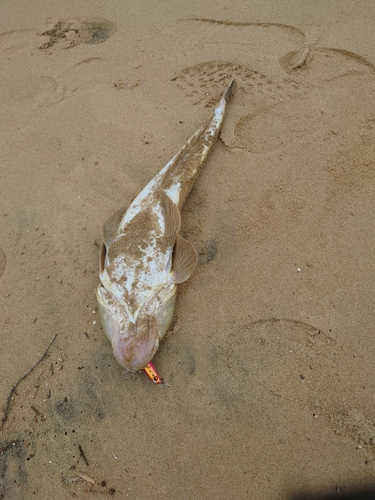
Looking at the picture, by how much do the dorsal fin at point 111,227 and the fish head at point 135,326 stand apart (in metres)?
0.50

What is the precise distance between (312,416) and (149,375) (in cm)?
141

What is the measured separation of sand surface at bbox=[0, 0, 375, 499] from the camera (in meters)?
2.85

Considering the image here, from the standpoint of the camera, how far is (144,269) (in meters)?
3.37

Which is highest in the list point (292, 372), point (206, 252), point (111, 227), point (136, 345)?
point (111, 227)

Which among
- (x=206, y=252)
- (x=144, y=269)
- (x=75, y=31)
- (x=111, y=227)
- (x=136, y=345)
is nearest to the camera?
(x=136, y=345)

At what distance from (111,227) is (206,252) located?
103 centimetres

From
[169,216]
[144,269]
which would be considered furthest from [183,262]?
[169,216]

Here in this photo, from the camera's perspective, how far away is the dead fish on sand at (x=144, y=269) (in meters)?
3.07

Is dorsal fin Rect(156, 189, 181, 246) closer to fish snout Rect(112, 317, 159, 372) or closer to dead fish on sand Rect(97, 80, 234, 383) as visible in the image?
dead fish on sand Rect(97, 80, 234, 383)

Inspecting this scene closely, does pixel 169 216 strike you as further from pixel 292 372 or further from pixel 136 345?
pixel 292 372

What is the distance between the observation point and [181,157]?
4.20 metres

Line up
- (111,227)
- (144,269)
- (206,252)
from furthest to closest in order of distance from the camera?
(206,252), (111,227), (144,269)

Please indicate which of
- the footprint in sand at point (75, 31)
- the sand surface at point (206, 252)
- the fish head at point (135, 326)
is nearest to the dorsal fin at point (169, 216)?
the sand surface at point (206, 252)

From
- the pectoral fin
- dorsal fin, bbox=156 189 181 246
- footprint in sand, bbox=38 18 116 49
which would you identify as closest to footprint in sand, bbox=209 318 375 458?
the pectoral fin
